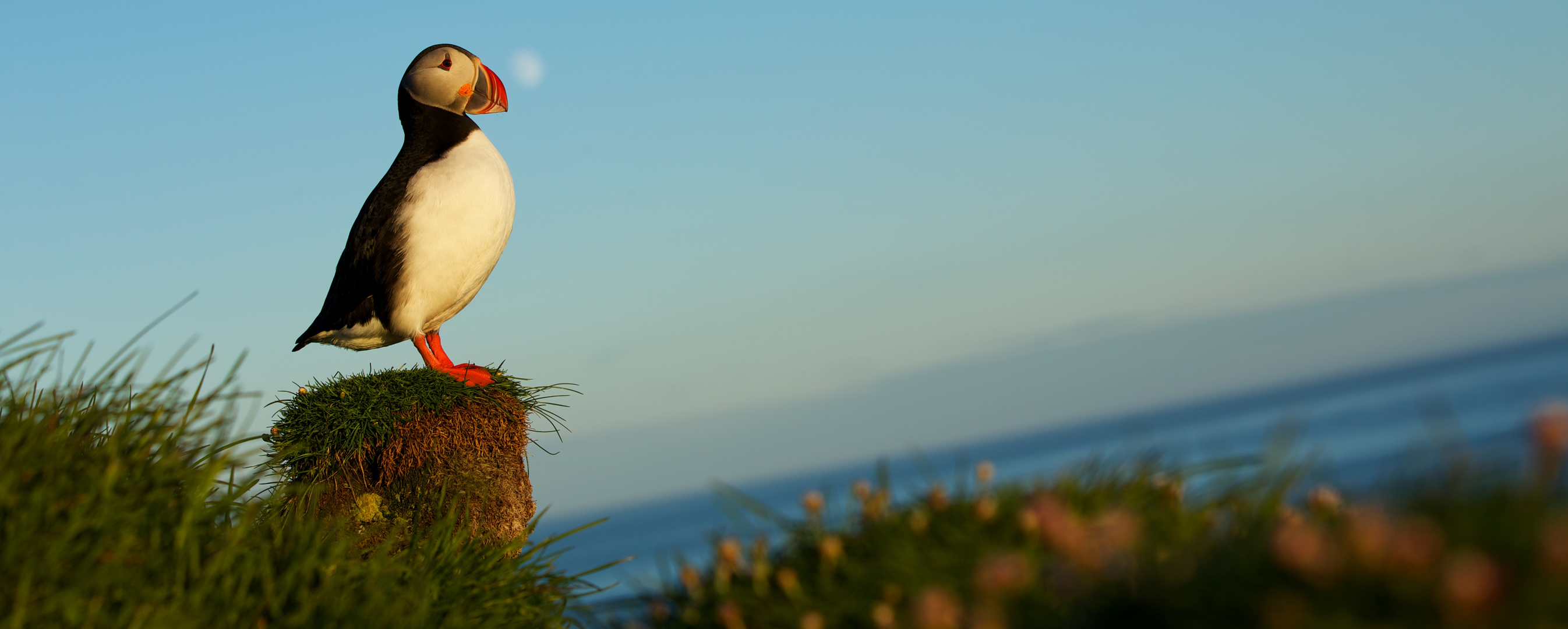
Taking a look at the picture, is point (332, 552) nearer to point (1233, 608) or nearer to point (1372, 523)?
point (1233, 608)

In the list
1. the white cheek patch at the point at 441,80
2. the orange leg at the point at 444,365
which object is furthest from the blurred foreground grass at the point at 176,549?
the white cheek patch at the point at 441,80

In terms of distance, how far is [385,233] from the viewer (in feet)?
21.7

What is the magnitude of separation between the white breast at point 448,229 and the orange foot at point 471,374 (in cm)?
59

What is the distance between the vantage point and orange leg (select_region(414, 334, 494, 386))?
618 cm

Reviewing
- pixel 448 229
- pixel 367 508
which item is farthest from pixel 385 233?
pixel 367 508

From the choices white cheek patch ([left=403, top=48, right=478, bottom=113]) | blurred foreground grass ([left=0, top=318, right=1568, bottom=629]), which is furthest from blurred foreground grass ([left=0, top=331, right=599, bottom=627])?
white cheek patch ([left=403, top=48, right=478, bottom=113])

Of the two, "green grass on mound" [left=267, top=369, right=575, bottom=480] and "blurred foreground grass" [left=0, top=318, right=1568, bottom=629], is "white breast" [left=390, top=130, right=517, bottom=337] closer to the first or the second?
"green grass on mound" [left=267, top=369, right=575, bottom=480]

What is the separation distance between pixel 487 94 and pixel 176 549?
4.53 metres

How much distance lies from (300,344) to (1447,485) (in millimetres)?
7111

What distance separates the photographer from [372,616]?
3.16 meters

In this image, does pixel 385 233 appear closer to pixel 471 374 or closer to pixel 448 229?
pixel 448 229

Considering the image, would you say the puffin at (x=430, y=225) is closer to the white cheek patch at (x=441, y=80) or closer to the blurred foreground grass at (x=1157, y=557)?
the white cheek patch at (x=441, y=80)

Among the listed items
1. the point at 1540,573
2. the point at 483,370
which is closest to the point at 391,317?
the point at 483,370

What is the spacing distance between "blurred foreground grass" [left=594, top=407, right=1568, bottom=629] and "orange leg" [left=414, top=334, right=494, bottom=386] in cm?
335
